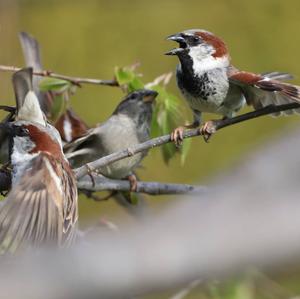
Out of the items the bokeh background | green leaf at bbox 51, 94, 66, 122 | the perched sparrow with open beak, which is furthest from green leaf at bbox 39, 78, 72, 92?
the bokeh background

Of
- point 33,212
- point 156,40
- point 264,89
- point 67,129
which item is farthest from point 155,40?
point 33,212

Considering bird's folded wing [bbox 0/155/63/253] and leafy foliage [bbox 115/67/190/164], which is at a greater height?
bird's folded wing [bbox 0/155/63/253]

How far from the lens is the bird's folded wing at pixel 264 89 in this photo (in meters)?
1.31

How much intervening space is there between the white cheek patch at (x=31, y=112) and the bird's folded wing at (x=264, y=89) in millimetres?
405

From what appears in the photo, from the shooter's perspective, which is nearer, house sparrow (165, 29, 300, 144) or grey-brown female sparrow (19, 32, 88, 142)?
house sparrow (165, 29, 300, 144)

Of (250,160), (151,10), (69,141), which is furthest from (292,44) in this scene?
(250,160)

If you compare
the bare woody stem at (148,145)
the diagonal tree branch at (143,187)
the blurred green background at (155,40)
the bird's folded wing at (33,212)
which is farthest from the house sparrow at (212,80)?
the blurred green background at (155,40)

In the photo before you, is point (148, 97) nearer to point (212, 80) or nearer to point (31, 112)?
point (212, 80)

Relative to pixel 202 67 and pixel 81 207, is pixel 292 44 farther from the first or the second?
pixel 202 67

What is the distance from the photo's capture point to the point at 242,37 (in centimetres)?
352

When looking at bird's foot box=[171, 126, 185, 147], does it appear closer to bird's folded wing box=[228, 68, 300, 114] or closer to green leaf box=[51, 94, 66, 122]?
bird's folded wing box=[228, 68, 300, 114]

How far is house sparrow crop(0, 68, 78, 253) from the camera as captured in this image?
0.72 m

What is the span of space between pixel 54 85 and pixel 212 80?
13.3 inches

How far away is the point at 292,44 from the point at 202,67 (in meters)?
2.04
